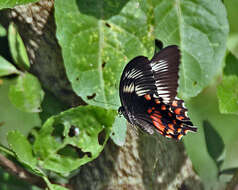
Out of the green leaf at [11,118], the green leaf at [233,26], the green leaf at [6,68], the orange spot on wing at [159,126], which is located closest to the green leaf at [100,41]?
the orange spot on wing at [159,126]

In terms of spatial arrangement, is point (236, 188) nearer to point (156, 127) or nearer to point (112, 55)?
point (156, 127)

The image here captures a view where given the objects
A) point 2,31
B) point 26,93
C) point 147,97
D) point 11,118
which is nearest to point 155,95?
point 147,97

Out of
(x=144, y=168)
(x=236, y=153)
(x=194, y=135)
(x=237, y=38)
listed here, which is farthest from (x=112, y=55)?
(x=236, y=153)

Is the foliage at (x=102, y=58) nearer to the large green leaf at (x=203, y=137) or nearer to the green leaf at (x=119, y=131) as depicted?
the green leaf at (x=119, y=131)

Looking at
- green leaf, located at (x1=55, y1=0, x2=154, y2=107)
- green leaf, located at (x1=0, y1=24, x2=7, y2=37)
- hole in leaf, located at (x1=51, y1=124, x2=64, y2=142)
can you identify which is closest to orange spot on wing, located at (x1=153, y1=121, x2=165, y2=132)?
green leaf, located at (x1=55, y1=0, x2=154, y2=107)

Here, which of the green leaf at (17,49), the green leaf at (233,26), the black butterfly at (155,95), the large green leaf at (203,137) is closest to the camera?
the black butterfly at (155,95)
